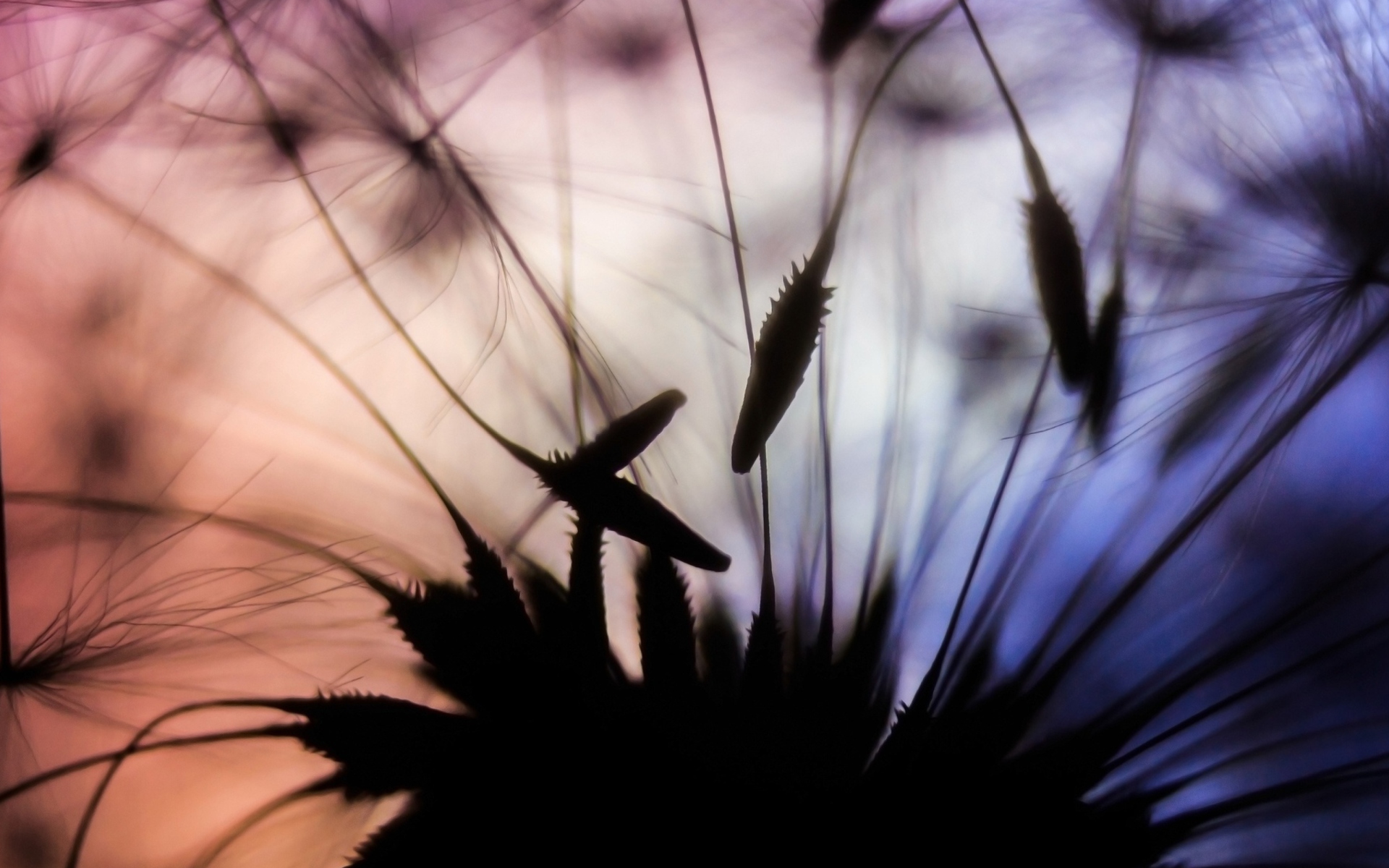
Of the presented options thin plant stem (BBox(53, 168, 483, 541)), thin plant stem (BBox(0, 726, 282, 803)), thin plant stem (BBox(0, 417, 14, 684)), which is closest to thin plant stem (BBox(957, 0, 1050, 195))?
thin plant stem (BBox(53, 168, 483, 541))

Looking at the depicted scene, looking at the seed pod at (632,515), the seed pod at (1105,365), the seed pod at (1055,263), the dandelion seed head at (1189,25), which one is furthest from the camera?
the dandelion seed head at (1189,25)

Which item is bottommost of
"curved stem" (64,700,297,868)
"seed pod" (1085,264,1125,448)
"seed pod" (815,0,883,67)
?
"curved stem" (64,700,297,868)

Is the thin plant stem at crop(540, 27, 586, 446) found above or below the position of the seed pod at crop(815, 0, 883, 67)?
below

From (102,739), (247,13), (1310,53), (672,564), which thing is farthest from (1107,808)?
(247,13)

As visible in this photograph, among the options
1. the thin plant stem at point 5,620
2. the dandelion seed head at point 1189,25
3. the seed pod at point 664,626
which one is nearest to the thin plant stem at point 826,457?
the seed pod at point 664,626

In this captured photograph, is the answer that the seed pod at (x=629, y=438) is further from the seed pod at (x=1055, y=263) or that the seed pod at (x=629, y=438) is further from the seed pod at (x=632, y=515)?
the seed pod at (x=1055, y=263)

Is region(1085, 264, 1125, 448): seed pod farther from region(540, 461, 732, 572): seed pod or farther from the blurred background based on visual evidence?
region(540, 461, 732, 572): seed pod
